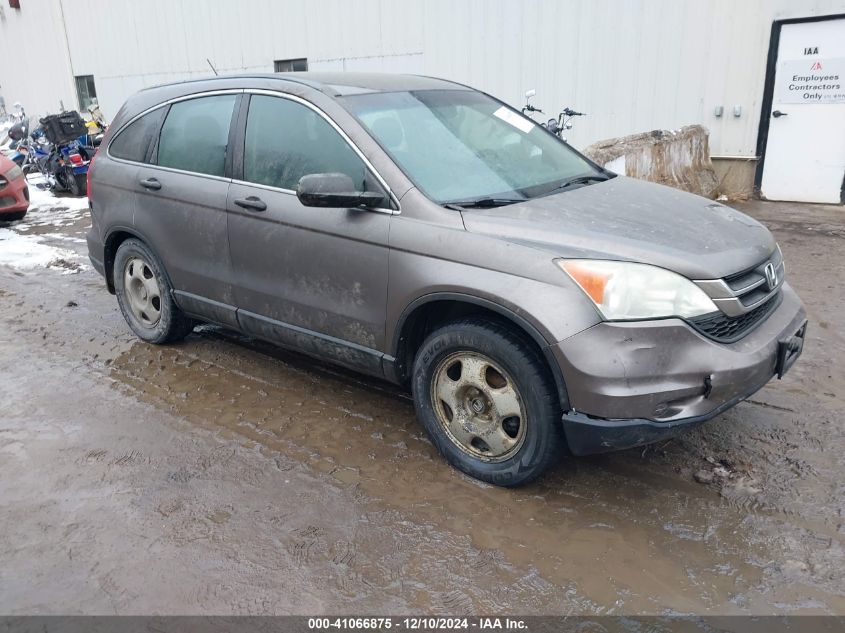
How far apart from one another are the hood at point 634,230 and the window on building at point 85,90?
18.5 meters

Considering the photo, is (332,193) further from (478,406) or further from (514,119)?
(514,119)

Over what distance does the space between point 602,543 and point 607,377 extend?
0.71 metres

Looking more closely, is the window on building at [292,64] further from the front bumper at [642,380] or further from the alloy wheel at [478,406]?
the front bumper at [642,380]

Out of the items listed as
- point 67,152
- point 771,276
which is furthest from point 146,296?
point 67,152

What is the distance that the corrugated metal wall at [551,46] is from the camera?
9289mm

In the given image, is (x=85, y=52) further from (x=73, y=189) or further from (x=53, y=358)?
(x=53, y=358)

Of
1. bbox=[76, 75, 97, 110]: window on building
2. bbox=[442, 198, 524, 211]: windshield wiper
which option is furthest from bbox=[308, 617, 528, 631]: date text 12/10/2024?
bbox=[76, 75, 97, 110]: window on building

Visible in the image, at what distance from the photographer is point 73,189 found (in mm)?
12086

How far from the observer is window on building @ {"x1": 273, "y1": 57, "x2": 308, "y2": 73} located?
13523 millimetres

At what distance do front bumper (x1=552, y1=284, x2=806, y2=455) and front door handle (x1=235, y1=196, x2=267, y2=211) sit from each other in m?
1.92

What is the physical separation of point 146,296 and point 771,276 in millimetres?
3989

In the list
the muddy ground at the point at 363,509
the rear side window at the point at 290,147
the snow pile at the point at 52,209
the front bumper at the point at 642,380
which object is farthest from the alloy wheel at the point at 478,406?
the snow pile at the point at 52,209

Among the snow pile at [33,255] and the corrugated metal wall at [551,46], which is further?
the corrugated metal wall at [551,46]

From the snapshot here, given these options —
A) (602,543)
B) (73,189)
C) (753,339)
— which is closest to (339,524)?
(602,543)
